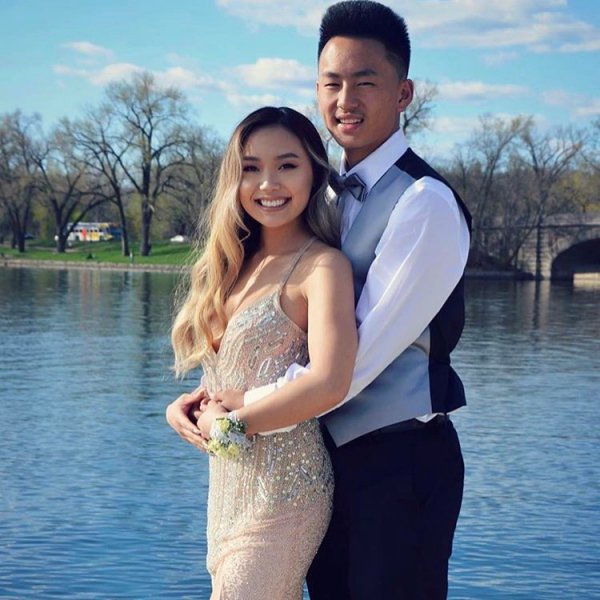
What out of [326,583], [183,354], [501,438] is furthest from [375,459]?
[501,438]

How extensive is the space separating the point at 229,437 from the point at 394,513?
47 cm

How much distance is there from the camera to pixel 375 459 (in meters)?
2.82

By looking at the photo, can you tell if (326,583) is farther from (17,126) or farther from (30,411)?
(17,126)

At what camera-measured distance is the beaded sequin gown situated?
9.22 ft

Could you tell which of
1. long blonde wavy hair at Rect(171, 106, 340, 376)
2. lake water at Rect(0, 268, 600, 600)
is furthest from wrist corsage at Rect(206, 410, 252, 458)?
lake water at Rect(0, 268, 600, 600)

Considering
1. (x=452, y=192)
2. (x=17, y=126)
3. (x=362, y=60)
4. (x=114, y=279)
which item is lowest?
(x=114, y=279)

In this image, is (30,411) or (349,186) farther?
(30,411)

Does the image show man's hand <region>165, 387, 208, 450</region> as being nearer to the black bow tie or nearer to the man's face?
the black bow tie

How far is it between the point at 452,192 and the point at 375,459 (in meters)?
0.71

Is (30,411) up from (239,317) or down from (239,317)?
down

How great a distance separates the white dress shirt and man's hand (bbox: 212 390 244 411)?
49mm

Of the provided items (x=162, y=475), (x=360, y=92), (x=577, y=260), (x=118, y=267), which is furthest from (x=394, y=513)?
(x=577, y=260)

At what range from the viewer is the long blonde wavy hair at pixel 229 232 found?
2912 mm

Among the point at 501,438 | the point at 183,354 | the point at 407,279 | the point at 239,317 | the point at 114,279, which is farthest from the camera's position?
the point at 114,279
